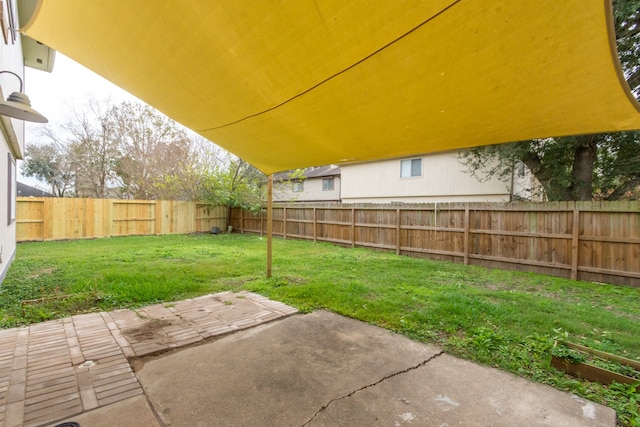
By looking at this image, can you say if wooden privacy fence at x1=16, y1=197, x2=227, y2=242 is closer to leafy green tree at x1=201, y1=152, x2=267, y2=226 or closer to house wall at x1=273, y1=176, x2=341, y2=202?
leafy green tree at x1=201, y1=152, x2=267, y2=226

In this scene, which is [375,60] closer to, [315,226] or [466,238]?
[466,238]

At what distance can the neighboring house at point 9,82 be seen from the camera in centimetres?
330

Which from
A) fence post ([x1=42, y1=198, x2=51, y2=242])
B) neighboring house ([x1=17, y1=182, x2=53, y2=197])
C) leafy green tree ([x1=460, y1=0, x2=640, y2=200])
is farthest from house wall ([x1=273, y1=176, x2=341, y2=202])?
neighboring house ([x1=17, y1=182, x2=53, y2=197])

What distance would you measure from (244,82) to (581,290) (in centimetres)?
606

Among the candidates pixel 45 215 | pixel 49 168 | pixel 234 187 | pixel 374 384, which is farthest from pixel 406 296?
pixel 49 168

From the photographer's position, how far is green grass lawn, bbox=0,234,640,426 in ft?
9.03

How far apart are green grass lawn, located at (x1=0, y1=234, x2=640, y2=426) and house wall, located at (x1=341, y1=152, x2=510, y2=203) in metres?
5.55

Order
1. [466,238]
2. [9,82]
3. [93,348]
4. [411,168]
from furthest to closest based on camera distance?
[411,168]
[466,238]
[9,82]
[93,348]

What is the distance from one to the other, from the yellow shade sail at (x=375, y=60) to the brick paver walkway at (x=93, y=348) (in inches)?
87.3

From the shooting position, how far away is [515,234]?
655cm

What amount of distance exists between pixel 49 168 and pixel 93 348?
24.6 metres

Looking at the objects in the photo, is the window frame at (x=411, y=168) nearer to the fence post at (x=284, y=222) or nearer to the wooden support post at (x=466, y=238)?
the fence post at (x=284, y=222)

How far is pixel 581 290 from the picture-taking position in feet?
16.4

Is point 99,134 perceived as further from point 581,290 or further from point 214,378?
point 581,290
